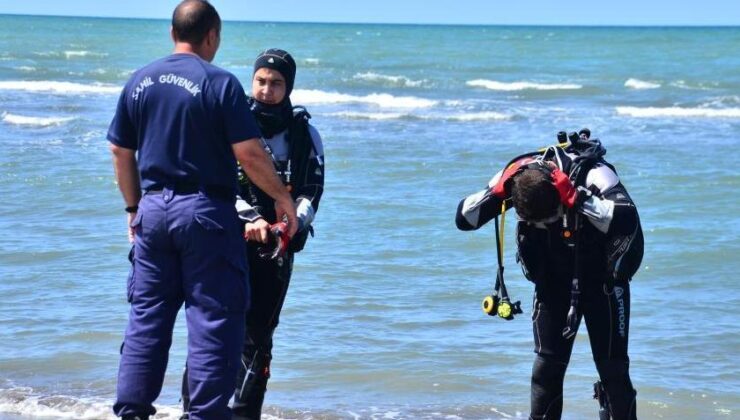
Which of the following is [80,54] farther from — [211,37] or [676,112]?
[211,37]

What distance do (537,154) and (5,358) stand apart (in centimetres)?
360

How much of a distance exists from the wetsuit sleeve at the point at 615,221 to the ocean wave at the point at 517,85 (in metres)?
27.8

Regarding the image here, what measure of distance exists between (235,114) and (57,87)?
26.1 m

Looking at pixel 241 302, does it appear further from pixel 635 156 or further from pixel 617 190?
pixel 635 156

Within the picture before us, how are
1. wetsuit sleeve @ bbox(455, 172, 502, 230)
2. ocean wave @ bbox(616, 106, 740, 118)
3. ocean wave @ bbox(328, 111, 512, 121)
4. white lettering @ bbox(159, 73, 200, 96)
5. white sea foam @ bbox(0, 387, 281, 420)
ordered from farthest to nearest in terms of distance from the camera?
ocean wave @ bbox(616, 106, 740, 118) < ocean wave @ bbox(328, 111, 512, 121) < white sea foam @ bbox(0, 387, 281, 420) < wetsuit sleeve @ bbox(455, 172, 502, 230) < white lettering @ bbox(159, 73, 200, 96)

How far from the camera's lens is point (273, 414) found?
6.19 m

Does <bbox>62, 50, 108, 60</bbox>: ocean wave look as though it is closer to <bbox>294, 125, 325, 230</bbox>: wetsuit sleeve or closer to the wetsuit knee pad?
<bbox>294, 125, 325, 230</bbox>: wetsuit sleeve

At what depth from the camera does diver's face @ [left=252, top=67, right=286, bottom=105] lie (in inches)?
198

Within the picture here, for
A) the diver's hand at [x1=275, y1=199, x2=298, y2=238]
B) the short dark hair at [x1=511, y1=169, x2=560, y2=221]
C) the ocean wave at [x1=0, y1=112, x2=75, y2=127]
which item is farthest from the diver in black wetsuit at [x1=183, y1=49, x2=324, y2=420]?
the ocean wave at [x1=0, y1=112, x2=75, y2=127]

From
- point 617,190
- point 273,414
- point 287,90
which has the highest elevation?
point 287,90

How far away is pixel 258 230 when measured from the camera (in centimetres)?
471

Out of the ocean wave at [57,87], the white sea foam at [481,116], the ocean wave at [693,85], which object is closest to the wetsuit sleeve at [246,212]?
the white sea foam at [481,116]

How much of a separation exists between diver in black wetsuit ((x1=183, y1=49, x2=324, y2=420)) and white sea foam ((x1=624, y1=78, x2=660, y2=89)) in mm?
29234

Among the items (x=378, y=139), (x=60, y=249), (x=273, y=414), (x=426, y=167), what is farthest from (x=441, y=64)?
(x=273, y=414)
